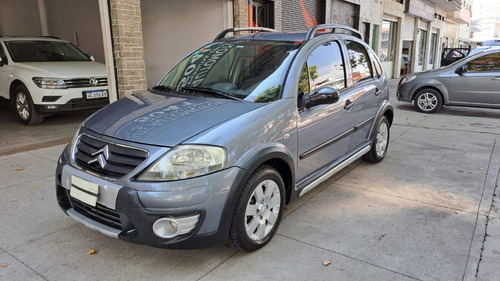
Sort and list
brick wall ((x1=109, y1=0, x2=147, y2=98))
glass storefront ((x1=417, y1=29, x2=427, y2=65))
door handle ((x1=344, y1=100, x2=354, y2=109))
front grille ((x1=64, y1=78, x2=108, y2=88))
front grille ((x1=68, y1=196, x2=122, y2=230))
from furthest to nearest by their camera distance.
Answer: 1. glass storefront ((x1=417, y1=29, x2=427, y2=65))
2. front grille ((x1=64, y1=78, x2=108, y2=88))
3. brick wall ((x1=109, y1=0, x2=147, y2=98))
4. door handle ((x1=344, y1=100, x2=354, y2=109))
5. front grille ((x1=68, y1=196, x2=122, y2=230))

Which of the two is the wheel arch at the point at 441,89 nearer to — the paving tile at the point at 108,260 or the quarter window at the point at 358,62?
the quarter window at the point at 358,62

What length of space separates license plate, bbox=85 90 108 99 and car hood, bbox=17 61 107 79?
35cm

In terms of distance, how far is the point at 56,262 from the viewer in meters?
2.84

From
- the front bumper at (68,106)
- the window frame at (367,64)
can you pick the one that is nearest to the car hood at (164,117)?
the window frame at (367,64)

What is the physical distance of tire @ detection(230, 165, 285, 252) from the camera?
8.84 feet

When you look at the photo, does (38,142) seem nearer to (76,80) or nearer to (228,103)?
Answer: (76,80)

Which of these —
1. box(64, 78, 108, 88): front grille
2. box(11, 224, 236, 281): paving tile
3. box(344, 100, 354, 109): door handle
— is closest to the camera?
box(11, 224, 236, 281): paving tile

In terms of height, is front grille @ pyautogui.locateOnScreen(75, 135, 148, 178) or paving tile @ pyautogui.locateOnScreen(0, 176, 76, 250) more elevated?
front grille @ pyautogui.locateOnScreen(75, 135, 148, 178)

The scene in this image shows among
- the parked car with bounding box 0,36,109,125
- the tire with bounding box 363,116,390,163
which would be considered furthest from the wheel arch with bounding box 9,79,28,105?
the tire with bounding box 363,116,390,163

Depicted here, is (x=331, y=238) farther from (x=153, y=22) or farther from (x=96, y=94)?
(x=153, y=22)

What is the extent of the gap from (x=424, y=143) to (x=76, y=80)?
6509 mm

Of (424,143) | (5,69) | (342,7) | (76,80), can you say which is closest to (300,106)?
(424,143)

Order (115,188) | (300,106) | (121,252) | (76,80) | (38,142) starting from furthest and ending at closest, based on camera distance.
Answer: (76,80), (38,142), (300,106), (121,252), (115,188)

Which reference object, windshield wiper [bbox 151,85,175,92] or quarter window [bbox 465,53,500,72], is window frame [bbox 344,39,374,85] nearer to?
windshield wiper [bbox 151,85,175,92]
